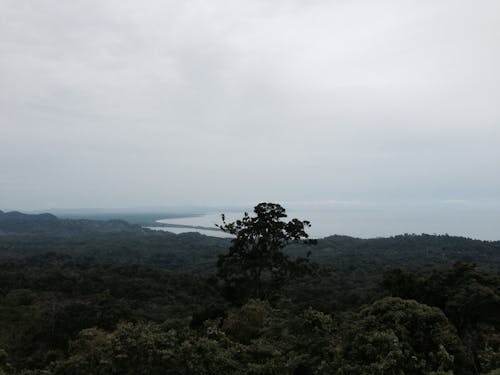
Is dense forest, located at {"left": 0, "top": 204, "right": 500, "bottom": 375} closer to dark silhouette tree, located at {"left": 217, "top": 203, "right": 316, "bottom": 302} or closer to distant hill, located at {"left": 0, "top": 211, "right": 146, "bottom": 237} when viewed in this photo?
dark silhouette tree, located at {"left": 217, "top": 203, "right": 316, "bottom": 302}

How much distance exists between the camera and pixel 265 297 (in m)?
25.8

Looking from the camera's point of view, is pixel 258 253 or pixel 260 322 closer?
pixel 260 322

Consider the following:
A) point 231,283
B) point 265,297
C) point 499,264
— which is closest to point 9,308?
point 231,283

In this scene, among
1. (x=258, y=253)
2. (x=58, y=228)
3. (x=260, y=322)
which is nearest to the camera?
(x=260, y=322)

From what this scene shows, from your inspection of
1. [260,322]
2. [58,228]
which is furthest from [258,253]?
[58,228]

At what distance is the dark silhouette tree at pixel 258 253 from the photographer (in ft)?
82.1

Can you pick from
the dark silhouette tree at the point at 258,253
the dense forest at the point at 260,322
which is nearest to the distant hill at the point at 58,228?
the dense forest at the point at 260,322

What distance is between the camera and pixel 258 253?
25.3m

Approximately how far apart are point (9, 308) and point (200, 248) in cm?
8322

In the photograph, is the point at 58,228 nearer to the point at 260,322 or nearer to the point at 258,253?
the point at 258,253

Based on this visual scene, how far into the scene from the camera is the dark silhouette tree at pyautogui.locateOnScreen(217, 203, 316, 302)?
82.1 ft

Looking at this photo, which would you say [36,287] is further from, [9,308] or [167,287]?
[9,308]

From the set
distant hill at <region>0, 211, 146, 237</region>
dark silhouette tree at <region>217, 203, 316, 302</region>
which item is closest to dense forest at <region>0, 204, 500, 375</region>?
dark silhouette tree at <region>217, 203, 316, 302</region>

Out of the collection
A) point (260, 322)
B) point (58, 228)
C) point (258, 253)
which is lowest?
point (58, 228)
